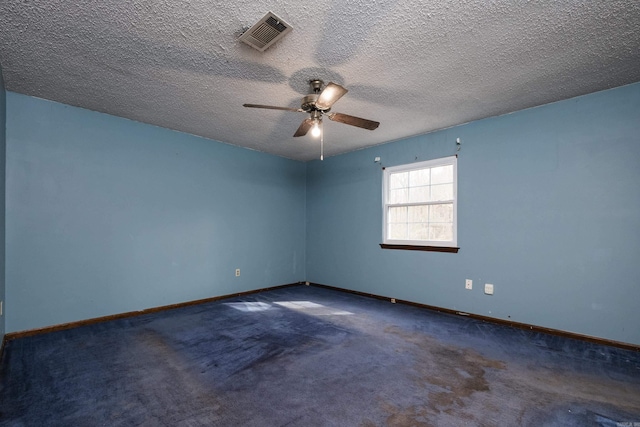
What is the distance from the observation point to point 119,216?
12.1 feet

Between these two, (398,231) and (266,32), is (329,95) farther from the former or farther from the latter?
(398,231)

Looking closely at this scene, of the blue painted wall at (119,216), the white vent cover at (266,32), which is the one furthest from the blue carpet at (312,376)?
the white vent cover at (266,32)

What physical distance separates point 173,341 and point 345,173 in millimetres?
3723

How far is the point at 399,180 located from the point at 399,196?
0.26 metres

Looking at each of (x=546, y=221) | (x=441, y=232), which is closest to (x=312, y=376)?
(x=441, y=232)

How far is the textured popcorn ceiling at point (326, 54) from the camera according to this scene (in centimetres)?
187

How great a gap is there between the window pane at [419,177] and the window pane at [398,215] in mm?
412

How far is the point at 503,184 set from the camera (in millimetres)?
3568

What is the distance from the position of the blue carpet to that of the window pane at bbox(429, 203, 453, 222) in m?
1.42

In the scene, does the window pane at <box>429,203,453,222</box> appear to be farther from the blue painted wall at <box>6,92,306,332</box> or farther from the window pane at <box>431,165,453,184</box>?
the blue painted wall at <box>6,92,306,332</box>

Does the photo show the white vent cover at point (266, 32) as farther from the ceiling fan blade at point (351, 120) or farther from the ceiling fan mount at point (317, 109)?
the ceiling fan blade at point (351, 120)

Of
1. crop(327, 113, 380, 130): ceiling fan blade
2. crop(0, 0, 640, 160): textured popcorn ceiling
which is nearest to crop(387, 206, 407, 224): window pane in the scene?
crop(0, 0, 640, 160): textured popcorn ceiling

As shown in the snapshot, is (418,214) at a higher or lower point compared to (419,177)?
lower

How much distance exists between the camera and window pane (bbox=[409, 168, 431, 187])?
14.3 ft
